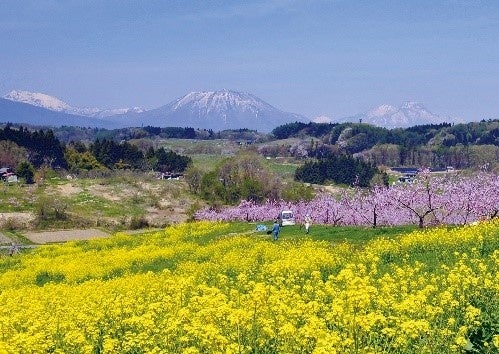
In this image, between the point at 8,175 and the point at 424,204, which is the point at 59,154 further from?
the point at 424,204

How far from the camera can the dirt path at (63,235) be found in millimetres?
72625

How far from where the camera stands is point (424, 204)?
4734 cm

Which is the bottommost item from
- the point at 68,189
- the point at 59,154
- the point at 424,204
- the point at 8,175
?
the point at 68,189

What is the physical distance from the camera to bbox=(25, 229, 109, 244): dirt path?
238 ft

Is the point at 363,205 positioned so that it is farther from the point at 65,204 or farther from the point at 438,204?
the point at 65,204

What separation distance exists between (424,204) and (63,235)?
4943 cm

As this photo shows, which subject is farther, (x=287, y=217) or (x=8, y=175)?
(x=8, y=175)

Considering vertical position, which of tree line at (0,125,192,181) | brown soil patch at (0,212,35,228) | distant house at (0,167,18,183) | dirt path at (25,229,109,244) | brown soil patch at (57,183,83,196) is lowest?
dirt path at (25,229,109,244)

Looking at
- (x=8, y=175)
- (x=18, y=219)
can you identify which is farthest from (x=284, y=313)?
(x=8, y=175)

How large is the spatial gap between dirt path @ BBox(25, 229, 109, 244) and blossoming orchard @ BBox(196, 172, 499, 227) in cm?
2954

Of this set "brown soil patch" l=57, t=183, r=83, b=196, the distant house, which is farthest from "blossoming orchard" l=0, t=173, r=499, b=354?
the distant house

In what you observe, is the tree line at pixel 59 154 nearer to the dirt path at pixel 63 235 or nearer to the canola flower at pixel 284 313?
the dirt path at pixel 63 235

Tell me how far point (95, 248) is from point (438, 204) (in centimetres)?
2704

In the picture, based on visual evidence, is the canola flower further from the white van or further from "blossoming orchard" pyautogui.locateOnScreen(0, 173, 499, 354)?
the white van
